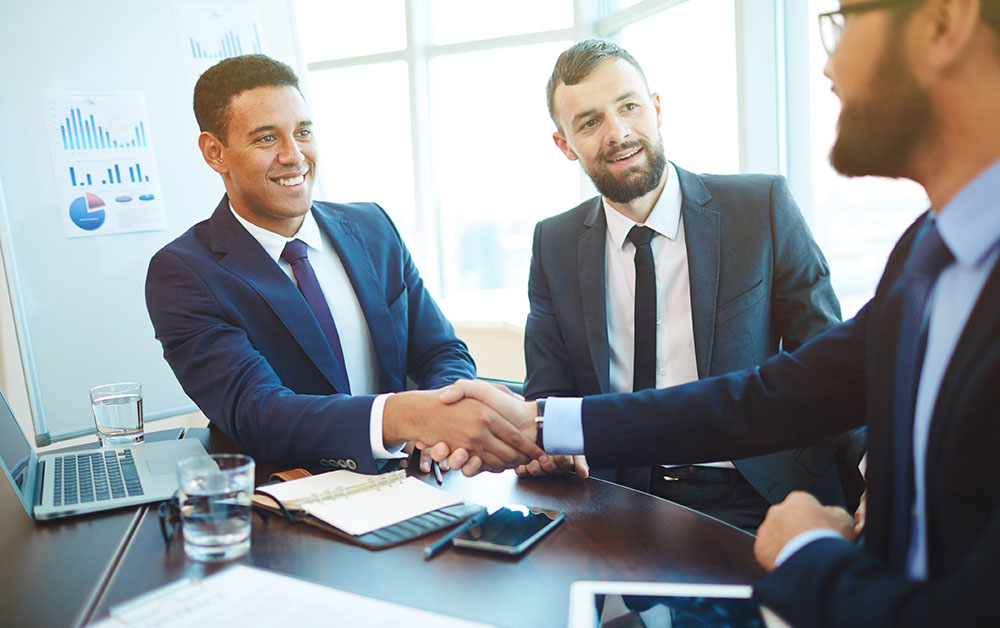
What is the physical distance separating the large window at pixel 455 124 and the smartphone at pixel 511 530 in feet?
11.8

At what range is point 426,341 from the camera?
2.26 meters

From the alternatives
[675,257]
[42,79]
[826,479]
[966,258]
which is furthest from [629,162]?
[42,79]

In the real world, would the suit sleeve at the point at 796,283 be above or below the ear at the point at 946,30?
below

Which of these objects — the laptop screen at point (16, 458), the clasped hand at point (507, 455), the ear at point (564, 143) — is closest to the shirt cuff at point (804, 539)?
the clasped hand at point (507, 455)

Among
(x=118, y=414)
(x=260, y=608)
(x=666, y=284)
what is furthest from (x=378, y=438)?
(x=666, y=284)

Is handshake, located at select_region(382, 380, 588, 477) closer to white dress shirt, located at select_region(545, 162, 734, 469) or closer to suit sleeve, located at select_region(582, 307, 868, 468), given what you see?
suit sleeve, located at select_region(582, 307, 868, 468)

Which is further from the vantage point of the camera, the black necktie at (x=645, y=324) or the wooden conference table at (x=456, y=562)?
the black necktie at (x=645, y=324)

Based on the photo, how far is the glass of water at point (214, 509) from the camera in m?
1.05

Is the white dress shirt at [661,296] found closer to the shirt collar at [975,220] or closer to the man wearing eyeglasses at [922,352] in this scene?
the man wearing eyeglasses at [922,352]

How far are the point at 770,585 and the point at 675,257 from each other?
1305 mm

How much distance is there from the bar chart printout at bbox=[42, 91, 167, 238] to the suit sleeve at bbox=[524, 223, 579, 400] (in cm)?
180

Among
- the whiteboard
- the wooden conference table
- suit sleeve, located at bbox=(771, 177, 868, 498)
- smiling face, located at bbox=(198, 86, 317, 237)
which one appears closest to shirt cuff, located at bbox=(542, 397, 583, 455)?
the wooden conference table

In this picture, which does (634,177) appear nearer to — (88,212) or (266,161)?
(266,161)

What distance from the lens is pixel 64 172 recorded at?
2910mm
